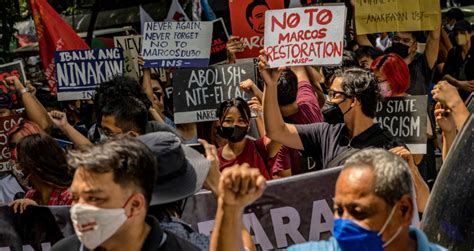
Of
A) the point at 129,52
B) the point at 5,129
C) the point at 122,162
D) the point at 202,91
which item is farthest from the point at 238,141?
the point at 129,52

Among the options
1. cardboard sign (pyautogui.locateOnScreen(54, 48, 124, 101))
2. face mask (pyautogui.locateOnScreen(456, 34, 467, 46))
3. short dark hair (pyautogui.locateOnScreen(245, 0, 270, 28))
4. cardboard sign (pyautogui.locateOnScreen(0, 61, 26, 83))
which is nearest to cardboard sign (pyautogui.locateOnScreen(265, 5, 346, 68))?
short dark hair (pyautogui.locateOnScreen(245, 0, 270, 28))

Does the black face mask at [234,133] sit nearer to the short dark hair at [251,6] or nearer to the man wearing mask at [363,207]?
the short dark hair at [251,6]

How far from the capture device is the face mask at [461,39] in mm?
12093

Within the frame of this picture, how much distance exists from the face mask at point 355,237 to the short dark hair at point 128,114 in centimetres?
261

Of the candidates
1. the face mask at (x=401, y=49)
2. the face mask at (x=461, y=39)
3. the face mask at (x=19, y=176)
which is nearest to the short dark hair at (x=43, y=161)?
the face mask at (x=19, y=176)

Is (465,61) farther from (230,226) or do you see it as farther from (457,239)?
(230,226)

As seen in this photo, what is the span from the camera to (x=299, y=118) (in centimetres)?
734

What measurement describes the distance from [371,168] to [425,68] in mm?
6068

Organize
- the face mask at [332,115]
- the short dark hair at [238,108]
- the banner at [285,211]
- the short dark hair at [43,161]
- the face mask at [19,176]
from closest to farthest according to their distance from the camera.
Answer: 1. the banner at [285,211]
2. the short dark hair at [43,161]
3. the face mask at [19,176]
4. the short dark hair at [238,108]
5. the face mask at [332,115]

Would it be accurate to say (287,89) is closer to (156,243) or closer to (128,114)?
(128,114)

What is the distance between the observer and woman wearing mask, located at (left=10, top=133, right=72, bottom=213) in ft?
18.6

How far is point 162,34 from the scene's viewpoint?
9977mm

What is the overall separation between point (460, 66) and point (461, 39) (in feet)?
1.47

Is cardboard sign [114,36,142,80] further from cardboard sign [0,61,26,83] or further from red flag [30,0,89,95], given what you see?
cardboard sign [0,61,26,83]
